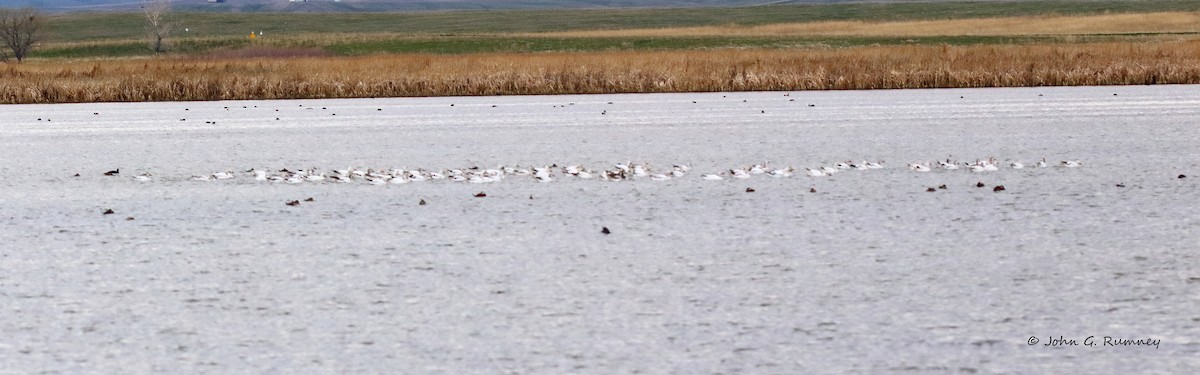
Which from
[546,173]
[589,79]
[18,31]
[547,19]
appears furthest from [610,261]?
[547,19]

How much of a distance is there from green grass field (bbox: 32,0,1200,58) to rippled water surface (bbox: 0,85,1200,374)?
7638 centimetres

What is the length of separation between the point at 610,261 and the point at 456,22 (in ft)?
464

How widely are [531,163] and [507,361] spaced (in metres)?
7.13

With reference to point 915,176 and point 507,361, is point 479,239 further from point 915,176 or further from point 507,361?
point 915,176

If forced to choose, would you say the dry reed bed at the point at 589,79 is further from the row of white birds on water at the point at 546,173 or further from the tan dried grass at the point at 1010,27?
the tan dried grass at the point at 1010,27

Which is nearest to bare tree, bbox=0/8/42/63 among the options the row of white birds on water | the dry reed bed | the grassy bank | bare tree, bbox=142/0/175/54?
the grassy bank

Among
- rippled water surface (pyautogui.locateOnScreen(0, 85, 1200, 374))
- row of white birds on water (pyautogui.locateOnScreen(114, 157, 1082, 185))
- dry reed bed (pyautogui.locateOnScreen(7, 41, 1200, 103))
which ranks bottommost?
dry reed bed (pyautogui.locateOnScreen(7, 41, 1200, 103))

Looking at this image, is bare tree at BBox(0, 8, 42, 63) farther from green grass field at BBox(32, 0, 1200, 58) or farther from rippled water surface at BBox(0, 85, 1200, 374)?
rippled water surface at BBox(0, 85, 1200, 374)

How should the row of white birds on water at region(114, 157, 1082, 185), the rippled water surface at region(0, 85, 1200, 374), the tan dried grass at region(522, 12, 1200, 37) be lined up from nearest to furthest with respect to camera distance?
the rippled water surface at region(0, 85, 1200, 374)
the row of white birds on water at region(114, 157, 1082, 185)
the tan dried grass at region(522, 12, 1200, 37)

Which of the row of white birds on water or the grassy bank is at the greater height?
the row of white birds on water

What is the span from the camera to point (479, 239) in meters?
8.08

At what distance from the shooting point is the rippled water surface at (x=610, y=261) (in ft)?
17.6

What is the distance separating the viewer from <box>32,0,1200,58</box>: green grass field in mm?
95562

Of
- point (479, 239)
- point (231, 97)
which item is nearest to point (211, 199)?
point (479, 239)
